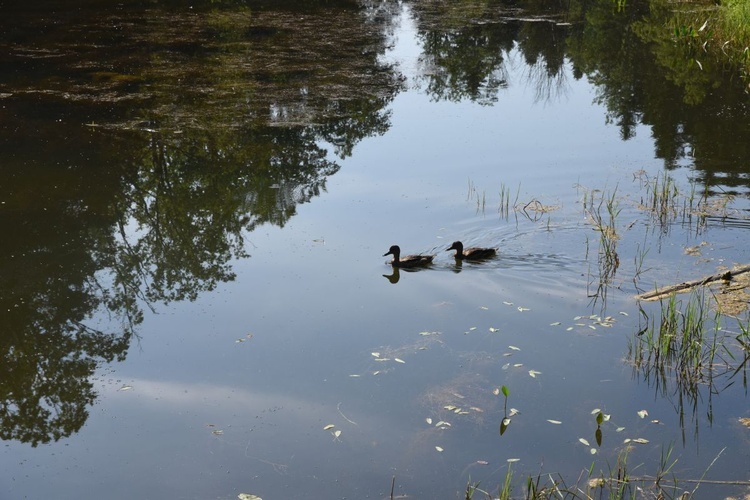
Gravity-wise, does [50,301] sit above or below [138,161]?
below

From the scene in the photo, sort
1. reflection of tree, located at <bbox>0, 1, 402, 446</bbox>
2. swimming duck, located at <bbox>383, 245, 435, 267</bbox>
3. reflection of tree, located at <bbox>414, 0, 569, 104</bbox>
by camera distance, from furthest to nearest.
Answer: reflection of tree, located at <bbox>414, 0, 569, 104</bbox> < swimming duck, located at <bbox>383, 245, 435, 267</bbox> < reflection of tree, located at <bbox>0, 1, 402, 446</bbox>

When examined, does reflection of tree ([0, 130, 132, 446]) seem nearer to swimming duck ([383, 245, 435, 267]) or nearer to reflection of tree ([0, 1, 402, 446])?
reflection of tree ([0, 1, 402, 446])

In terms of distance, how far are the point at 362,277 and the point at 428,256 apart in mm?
746

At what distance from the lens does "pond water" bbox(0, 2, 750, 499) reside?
18.7 feet

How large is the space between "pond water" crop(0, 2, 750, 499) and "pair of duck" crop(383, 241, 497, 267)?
0.44 feet

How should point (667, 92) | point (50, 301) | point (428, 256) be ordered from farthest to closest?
point (667, 92), point (428, 256), point (50, 301)

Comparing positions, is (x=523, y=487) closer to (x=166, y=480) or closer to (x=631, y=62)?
(x=166, y=480)

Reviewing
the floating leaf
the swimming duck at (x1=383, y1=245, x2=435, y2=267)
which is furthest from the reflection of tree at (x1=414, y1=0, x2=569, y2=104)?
the floating leaf

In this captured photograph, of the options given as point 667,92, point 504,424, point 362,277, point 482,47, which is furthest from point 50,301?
point 482,47

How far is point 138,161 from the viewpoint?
1144 cm

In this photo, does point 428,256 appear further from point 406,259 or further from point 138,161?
point 138,161

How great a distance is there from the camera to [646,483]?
525cm

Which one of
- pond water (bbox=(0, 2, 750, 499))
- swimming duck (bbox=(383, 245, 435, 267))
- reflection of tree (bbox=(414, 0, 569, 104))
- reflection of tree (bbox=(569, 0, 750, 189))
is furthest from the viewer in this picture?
reflection of tree (bbox=(414, 0, 569, 104))

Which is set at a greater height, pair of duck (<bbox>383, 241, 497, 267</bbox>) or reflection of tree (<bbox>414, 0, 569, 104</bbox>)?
reflection of tree (<bbox>414, 0, 569, 104</bbox>)
